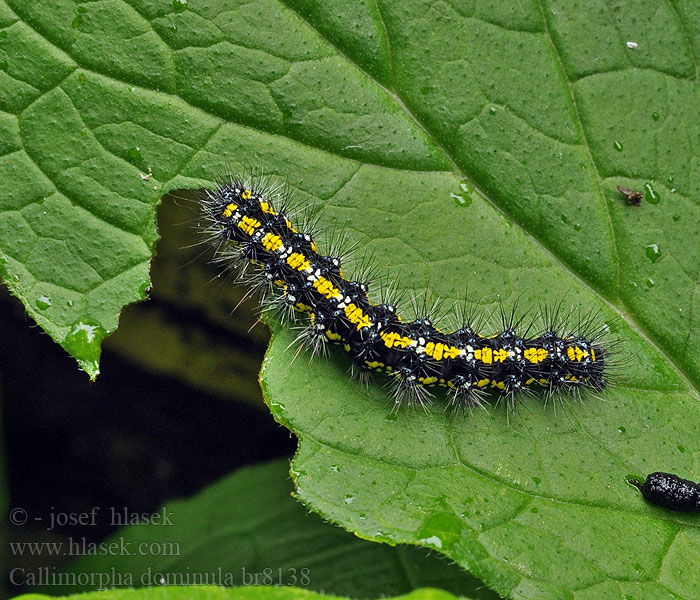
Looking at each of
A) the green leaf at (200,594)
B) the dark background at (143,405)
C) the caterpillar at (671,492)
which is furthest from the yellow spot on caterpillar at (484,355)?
the green leaf at (200,594)

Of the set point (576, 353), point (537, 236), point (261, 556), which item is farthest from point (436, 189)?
point (261, 556)

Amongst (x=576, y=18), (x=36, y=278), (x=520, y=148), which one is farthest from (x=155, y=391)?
(x=576, y=18)

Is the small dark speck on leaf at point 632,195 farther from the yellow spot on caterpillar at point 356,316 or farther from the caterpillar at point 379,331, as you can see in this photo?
the yellow spot on caterpillar at point 356,316

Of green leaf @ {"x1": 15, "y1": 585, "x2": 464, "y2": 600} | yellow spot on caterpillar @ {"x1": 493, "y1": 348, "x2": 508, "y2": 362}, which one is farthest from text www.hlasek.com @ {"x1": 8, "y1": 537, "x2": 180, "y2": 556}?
yellow spot on caterpillar @ {"x1": 493, "y1": 348, "x2": 508, "y2": 362}

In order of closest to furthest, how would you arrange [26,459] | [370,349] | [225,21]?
1. [225,21]
2. [370,349]
3. [26,459]

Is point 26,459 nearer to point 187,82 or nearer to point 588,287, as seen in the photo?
point 187,82
